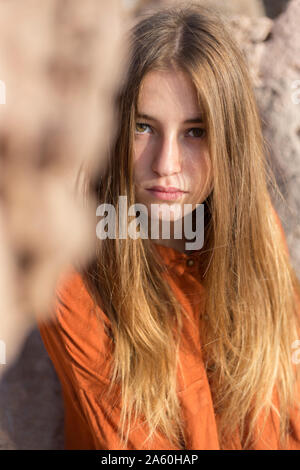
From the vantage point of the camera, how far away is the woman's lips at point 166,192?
84 cm

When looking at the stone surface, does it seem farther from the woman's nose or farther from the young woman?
the woman's nose

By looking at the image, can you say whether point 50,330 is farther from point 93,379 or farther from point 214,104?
point 214,104

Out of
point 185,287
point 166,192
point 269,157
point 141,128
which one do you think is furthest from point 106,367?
point 269,157

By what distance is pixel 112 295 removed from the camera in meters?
0.93

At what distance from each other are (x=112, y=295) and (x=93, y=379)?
17cm

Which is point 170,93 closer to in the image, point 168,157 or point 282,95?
point 168,157

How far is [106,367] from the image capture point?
89 centimetres

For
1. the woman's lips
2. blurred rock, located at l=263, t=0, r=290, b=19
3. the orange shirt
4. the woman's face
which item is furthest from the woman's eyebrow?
blurred rock, located at l=263, t=0, r=290, b=19

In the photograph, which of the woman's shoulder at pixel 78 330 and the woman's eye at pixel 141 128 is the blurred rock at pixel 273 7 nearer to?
the woman's eye at pixel 141 128

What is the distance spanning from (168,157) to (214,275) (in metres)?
0.29

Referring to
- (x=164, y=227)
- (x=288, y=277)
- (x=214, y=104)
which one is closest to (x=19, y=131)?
(x=164, y=227)

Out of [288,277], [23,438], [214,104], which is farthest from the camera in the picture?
[23,438]

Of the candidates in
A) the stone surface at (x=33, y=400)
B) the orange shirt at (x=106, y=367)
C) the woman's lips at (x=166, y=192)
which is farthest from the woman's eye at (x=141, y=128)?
the stone surface at (x=33, y=400)

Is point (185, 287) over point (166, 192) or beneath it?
beneath
